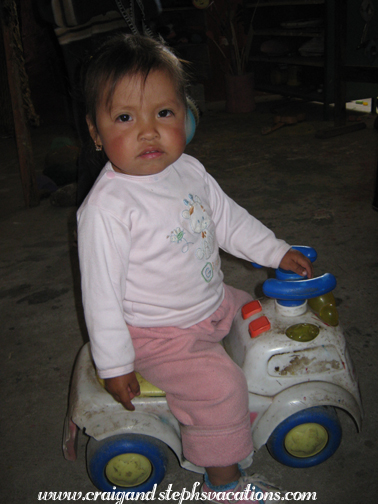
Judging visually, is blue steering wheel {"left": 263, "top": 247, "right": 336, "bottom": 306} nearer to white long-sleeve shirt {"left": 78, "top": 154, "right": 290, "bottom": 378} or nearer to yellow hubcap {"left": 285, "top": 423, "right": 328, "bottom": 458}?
white long-sleeve shirt {"left": 78, "top": 154, "right": 290, "bottom": 378}

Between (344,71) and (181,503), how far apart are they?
132 inches

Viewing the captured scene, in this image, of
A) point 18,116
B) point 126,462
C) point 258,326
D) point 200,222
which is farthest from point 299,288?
point 18,116

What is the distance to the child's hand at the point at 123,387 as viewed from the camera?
0.83m

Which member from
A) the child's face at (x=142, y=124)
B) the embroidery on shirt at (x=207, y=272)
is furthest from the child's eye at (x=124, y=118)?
the embroidery on shirt at (x=207, y=272)

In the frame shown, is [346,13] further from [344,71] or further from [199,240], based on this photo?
[199,240]

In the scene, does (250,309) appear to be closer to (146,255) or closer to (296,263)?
Result: (296,263)

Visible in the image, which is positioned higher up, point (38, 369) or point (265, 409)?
point (265, 409)

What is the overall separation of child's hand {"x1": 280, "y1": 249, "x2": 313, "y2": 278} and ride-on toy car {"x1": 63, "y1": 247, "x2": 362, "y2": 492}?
0.13 ft

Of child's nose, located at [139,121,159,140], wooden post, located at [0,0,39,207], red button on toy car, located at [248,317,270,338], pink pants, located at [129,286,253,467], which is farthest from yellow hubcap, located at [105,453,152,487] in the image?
wooden post, located at [0,0,39,207]

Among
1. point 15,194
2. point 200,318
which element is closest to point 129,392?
point 200,318

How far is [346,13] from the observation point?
131 inches

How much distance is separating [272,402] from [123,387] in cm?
31

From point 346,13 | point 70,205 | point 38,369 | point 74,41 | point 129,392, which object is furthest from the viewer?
point 346,13

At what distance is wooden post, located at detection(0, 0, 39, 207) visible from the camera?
2212 mm
